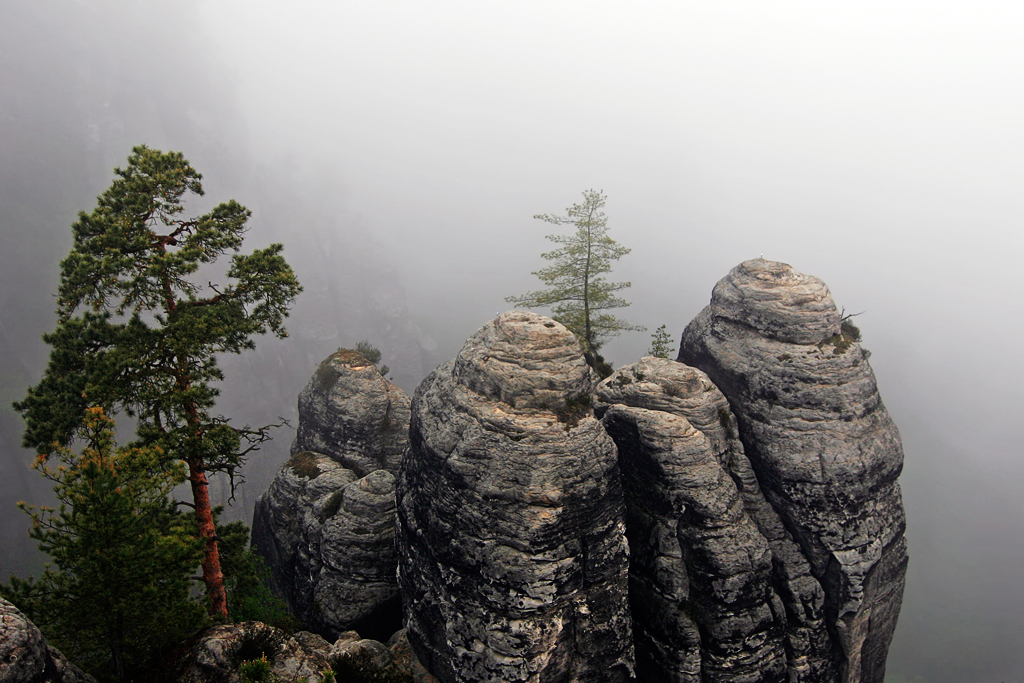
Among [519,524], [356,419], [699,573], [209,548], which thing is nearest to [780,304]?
[699,573]

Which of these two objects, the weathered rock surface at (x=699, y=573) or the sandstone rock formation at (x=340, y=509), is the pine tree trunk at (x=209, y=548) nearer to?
the sandstone rock formation at (x=340, y=509)

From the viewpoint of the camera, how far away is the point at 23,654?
10555 mm

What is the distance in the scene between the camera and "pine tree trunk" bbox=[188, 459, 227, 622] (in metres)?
19.9

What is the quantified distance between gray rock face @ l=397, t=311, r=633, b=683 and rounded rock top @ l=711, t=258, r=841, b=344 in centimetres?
1134

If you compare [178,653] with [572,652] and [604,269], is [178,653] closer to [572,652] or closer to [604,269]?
[572,652]

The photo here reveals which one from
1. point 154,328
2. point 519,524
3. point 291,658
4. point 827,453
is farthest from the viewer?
point 827,453

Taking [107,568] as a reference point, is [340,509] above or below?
below

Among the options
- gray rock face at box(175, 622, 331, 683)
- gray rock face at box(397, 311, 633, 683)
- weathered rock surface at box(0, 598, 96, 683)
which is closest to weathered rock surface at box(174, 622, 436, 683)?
gray rock face at box(175, 622, 331, 683)

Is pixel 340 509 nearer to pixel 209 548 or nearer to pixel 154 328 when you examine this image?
pixel 209 548

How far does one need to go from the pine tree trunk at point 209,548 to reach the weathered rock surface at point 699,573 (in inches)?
687

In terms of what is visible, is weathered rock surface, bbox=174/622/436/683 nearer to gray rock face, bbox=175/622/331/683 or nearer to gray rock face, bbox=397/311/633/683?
gray rock face, bbox=175/622/331/683

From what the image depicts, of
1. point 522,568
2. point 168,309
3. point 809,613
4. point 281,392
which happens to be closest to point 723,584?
point 809,613

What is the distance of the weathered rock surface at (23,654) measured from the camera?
10.2 metres

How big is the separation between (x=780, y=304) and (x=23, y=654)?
28836 mm
